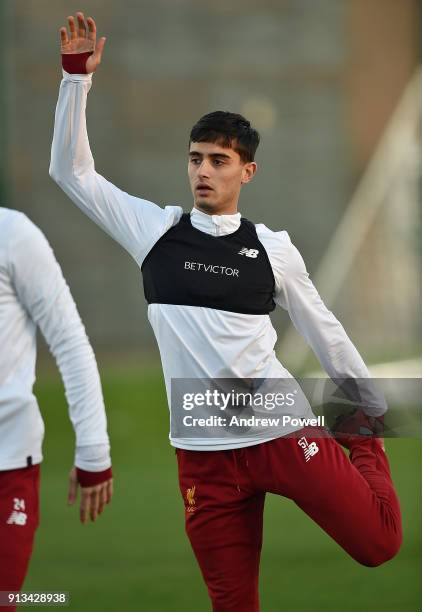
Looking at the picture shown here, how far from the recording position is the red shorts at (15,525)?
10.9 feet

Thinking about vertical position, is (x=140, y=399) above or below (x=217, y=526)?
below

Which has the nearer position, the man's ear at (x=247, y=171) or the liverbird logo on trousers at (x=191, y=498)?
the liverbird logo on trousers at (x=191, y=498)

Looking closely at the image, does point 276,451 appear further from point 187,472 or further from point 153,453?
point 153,453

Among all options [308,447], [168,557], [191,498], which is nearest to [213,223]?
[308,447]

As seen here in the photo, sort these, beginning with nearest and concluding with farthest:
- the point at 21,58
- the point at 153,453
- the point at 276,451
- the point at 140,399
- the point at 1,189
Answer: the point at 276,451, the point at 153,453, the point at 140,399, the point at 1,189, the point at 21,58

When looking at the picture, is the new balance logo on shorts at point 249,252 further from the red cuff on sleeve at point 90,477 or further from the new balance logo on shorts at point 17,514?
the new balance logo on shorts at point 17,514

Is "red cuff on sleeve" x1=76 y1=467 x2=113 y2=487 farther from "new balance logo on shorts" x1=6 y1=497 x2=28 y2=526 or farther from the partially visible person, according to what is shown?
"new balance logo on shorts" x1=6 y1=497 x2=28 y2=526

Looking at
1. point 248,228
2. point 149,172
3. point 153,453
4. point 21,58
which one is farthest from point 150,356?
point 248,228

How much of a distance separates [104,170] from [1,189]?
275 centimetres

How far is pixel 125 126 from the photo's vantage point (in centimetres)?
2111

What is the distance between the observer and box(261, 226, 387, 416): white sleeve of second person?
3.80 metres

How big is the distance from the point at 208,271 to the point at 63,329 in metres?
0.59

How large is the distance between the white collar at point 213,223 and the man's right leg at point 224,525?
0.75 meters

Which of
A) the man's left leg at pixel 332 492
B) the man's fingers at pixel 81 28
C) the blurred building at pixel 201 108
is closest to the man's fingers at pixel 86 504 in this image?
the man's left leg at pixel 332 492
